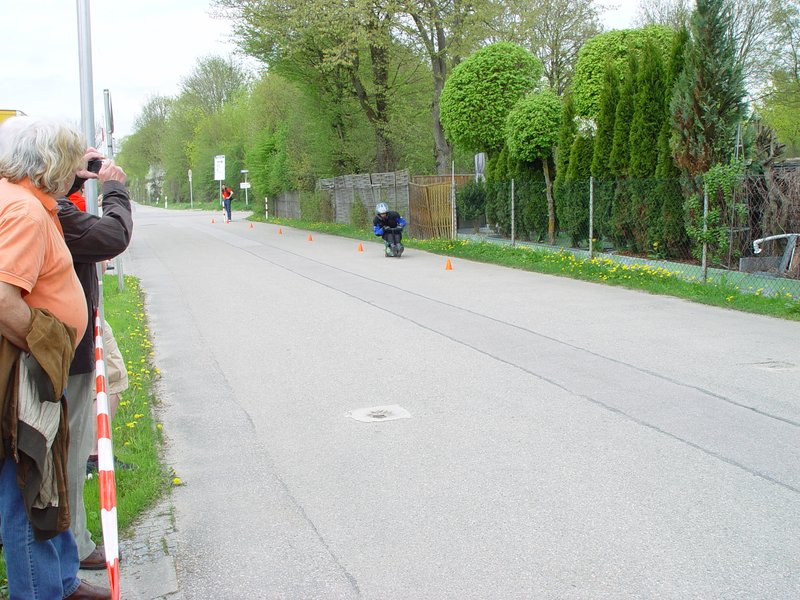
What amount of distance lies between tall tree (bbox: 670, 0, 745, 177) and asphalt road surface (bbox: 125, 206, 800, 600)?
425 centimetres

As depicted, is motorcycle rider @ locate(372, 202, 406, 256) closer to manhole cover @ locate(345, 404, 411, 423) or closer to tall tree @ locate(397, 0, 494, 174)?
tall tree @ locate(397, 0, 494, 174)

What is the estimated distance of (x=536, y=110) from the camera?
1925 centimetres

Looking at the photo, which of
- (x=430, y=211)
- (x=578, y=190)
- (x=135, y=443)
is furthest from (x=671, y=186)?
(x=135, y=443)

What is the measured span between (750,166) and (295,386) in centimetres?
990

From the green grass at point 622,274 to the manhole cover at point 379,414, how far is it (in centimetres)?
634

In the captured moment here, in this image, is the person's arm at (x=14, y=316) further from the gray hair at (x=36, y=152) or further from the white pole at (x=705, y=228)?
the white pole at (x=705, y=228)

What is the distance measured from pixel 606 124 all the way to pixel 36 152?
15984 millimetres

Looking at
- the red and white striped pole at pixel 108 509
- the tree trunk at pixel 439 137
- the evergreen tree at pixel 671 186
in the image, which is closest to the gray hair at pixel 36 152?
the red and white striped pole at pixel 108 509

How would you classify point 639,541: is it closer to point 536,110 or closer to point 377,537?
point 377,537

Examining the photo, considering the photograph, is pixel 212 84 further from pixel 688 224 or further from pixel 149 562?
pixel 149 562

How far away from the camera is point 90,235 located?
362cm

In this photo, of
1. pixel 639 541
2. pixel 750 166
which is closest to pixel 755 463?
pixel 639 541

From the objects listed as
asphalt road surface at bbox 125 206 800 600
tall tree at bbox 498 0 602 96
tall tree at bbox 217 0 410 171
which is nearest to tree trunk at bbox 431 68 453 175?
tall tree at bbox 217 0 410 171

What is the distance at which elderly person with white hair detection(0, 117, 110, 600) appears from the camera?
2.90m
